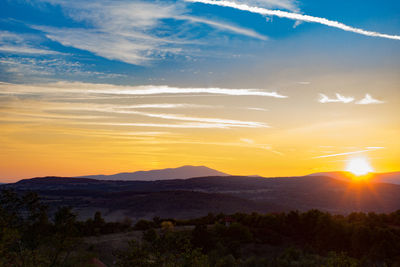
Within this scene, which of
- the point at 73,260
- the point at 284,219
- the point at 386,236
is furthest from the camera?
the point at 284,219

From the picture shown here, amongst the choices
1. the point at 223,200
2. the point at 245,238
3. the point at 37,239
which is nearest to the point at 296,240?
the point at 245,238

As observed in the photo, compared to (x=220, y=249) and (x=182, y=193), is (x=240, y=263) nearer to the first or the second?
(x=220, y=249)

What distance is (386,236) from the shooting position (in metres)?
40.4

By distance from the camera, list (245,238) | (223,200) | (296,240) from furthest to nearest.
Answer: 1. (223,200)
2. (296,240)
3. (245,238)

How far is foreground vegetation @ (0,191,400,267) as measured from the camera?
31375 mm

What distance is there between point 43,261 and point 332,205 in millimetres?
116788

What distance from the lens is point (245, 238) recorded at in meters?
46.5

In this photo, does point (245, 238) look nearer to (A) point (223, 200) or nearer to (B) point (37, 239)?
(B) point (37, 239)

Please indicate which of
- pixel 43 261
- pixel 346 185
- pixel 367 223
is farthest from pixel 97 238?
pixel 346 185

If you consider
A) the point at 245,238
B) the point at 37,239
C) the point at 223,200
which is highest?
the point at 37,239

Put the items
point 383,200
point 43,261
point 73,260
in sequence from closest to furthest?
point 43,261
point 73,260
point 383,200

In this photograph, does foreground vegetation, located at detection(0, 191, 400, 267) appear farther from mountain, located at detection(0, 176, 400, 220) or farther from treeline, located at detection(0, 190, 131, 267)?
mountain, located at detection(0, 176, 400, 220)

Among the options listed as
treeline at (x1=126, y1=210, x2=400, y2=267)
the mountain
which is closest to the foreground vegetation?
treeline at (x1=126, y1=210, x2=400, y2=267)

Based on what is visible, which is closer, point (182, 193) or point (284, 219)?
point (284, 219)
